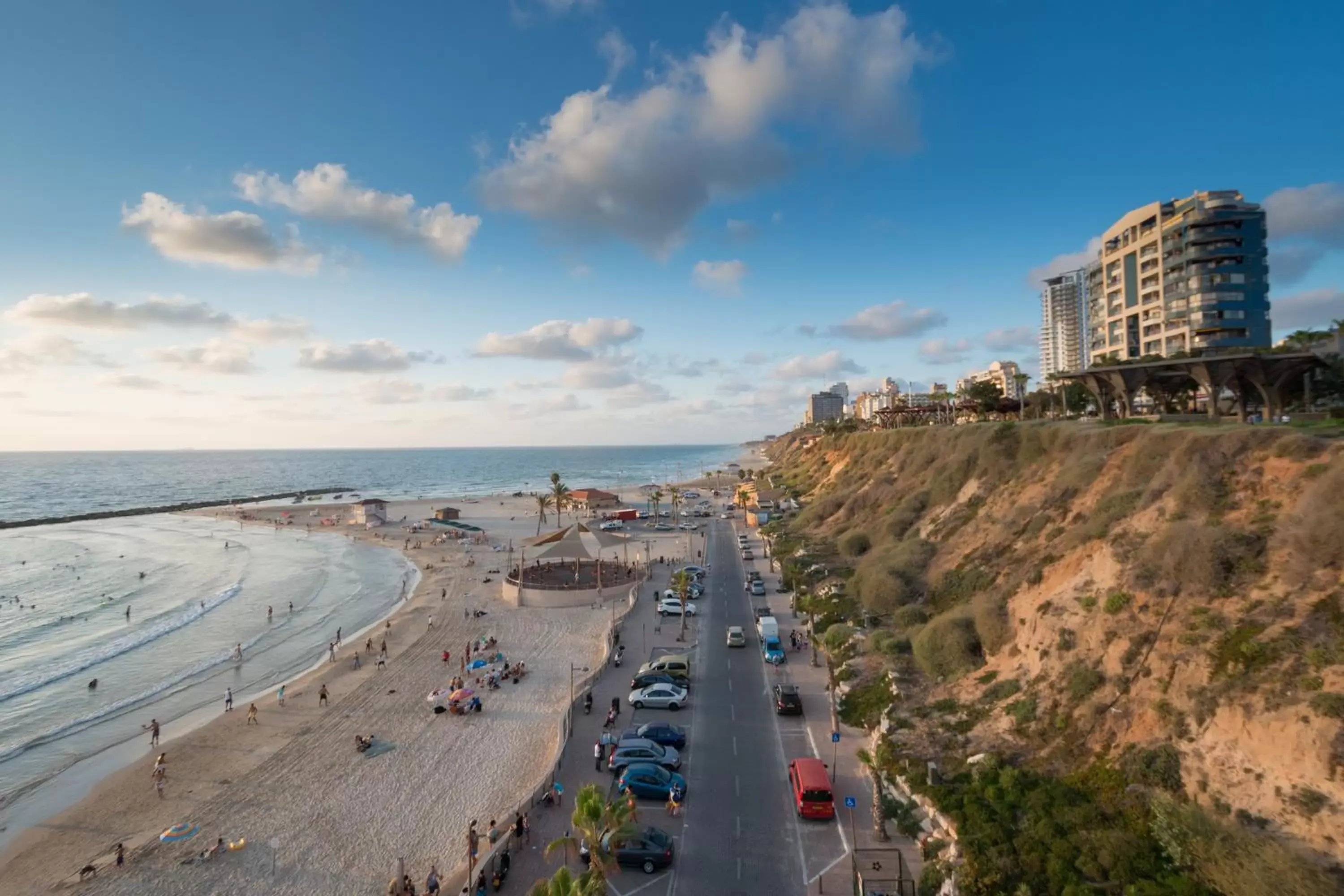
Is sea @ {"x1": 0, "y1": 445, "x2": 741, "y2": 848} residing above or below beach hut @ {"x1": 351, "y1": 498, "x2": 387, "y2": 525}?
below

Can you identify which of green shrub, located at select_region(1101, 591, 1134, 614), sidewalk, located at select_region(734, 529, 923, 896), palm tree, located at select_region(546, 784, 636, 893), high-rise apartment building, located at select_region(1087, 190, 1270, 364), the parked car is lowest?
sidewalk, located at select_region(734, 529, 923, 896)

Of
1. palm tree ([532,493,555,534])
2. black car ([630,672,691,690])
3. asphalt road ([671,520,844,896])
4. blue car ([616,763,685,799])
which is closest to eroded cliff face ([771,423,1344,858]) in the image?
asphalt road ([671,520,844,896])

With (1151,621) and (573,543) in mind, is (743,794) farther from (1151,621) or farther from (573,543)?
(573,543)

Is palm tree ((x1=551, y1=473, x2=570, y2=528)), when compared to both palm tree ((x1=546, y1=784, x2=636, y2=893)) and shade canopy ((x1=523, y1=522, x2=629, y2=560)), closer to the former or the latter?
shade canopy ((x1=523, y1=522, x2=629, y2=560))

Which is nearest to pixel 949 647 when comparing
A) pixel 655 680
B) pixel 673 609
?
pixel 655 680

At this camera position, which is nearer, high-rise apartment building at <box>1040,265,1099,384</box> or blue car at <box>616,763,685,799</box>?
blue car at <box>616,763,685,799</box>

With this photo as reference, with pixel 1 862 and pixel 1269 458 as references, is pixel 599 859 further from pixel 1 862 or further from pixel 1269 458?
pixel 1269 458

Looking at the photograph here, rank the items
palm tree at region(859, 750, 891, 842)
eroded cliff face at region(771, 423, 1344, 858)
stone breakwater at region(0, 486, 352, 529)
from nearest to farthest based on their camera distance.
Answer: eroded cliff face at region(771, 423, 1344, 858)
palm tree at region(859, 750, 891, 842)
stone breakwater at region(0, 486, 352, 529)
